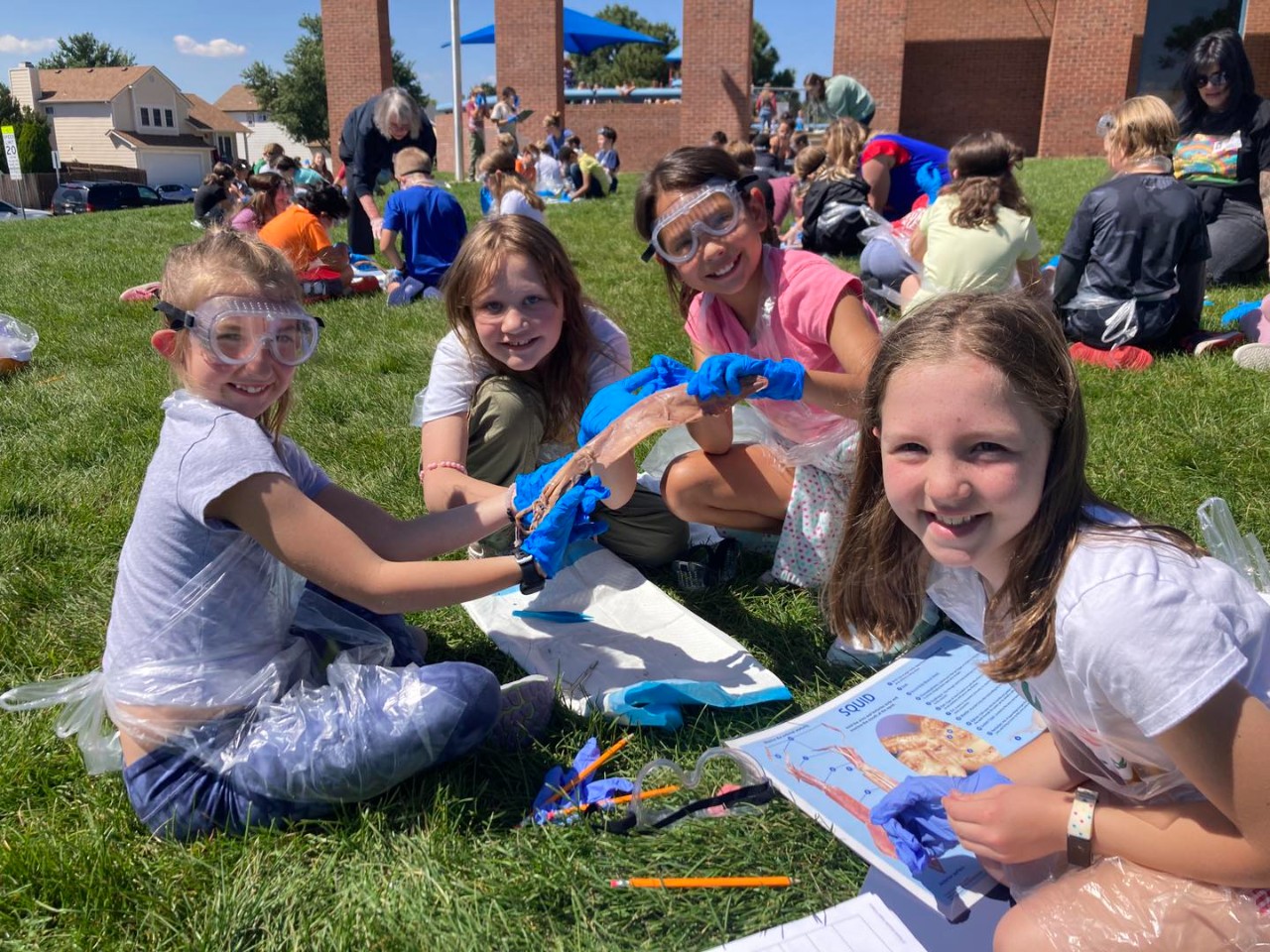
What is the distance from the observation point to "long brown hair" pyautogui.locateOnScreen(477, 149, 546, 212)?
7.49m

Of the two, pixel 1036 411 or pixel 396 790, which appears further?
pixel 396 790

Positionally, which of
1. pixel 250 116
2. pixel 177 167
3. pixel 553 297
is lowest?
pixel 553 297

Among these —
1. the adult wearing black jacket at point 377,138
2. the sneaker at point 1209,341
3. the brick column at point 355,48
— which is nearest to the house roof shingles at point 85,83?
the brick column at point 355,48

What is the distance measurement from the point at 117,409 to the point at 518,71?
70.9 feet

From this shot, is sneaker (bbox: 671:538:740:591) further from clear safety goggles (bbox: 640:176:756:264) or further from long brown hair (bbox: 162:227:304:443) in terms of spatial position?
long brown hair (bbox: 162:227:304:443)

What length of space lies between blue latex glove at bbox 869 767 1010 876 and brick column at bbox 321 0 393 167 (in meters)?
23.9

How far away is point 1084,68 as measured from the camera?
20.5 m

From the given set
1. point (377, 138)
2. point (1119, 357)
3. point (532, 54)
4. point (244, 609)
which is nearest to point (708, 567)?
point (244, 609)

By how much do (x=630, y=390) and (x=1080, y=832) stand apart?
4.48 feet

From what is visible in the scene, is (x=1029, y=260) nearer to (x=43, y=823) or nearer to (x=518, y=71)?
(x=43, y=823)

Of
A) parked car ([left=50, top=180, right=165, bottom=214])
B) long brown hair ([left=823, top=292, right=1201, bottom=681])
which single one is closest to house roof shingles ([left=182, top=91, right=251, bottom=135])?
parked car ([left=50, top=180, right=165, bottom=214])

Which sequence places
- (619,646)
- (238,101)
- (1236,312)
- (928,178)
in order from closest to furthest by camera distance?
(619,646), (1236,312), (928,178), (238,101)

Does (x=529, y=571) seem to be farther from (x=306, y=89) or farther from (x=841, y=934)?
(x=306, y=89)

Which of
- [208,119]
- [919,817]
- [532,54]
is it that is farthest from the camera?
[208,119]
